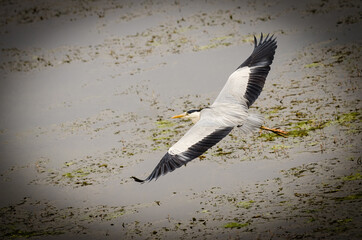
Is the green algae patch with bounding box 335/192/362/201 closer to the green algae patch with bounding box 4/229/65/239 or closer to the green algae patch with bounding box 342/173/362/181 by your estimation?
the green algae patch with bounding box 342/173/362/181

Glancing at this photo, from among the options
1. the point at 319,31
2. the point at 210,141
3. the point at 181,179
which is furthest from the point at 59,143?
the point at 319,31

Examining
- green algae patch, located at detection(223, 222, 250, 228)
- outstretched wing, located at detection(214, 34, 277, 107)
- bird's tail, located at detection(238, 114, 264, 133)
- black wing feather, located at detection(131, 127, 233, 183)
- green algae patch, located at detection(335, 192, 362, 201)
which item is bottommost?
green algae patch, located at detection(223, 222, 250, 228)

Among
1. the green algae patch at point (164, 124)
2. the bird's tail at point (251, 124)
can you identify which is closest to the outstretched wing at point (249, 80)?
the bird's tail at point (251, 124)

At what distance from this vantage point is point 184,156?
6.04 metres

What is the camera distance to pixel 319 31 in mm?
12289

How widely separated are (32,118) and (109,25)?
6686mm

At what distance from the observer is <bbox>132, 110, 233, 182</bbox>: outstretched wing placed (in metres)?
5.87

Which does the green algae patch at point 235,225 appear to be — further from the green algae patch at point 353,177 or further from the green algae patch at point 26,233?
the green algae patch at point 26,233

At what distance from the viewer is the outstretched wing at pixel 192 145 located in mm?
5867

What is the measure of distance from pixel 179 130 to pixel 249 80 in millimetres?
1631

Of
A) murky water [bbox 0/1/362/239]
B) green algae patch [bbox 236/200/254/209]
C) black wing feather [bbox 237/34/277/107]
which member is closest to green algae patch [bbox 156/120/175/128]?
murky water [bbox 0/1/362/239]

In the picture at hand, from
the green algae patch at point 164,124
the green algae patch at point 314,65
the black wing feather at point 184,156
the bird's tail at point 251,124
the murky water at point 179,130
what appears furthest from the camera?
the green algae patch at point 314,65

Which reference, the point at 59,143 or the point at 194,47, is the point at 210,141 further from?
the point at 194,47

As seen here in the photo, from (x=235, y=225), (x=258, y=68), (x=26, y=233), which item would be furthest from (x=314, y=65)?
(x=26, y=233)
